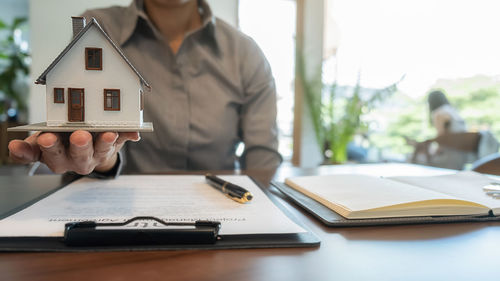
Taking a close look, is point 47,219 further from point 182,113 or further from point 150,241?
point 182,113

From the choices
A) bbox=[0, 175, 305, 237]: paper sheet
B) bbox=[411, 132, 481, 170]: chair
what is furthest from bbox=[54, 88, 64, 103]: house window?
bbox=[411, 132, 481, 170]: chair

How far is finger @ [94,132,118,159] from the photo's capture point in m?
0.35

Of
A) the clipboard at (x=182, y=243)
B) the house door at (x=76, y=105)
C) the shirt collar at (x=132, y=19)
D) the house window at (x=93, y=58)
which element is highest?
the shirt collar at (x=132, y=19)

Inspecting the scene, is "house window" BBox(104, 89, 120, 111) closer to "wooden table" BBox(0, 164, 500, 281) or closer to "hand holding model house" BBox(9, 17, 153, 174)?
"hand holding model house" BBox(9, 17, 153, 174)

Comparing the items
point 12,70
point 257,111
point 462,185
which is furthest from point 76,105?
point 12,70

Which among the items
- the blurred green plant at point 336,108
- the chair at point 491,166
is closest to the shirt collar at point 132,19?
the chair at point 491,166

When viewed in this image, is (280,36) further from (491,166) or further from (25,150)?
(25,150)

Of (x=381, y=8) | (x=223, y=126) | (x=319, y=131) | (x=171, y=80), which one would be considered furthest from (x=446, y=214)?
(x=381, y=8)

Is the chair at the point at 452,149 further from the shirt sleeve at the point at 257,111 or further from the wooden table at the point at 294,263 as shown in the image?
the wooden table at the point at 294,263

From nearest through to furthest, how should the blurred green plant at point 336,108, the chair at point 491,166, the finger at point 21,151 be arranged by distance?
the finger at point 21,151
the chair at point 491,166
the blurred green plant at point 336,108

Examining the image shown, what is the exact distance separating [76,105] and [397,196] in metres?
0.46

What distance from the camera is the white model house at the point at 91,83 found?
15.2 inches

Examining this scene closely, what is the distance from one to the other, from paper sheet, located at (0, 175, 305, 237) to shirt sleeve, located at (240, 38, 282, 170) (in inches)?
21.1

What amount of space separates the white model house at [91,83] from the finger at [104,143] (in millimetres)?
27
